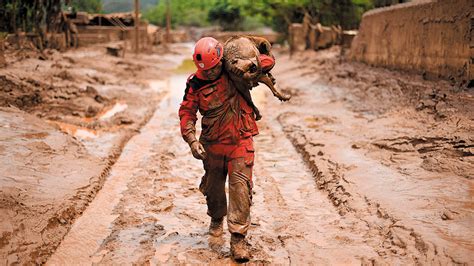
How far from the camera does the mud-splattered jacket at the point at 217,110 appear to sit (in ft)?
13.6

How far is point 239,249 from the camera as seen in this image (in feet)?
13.3

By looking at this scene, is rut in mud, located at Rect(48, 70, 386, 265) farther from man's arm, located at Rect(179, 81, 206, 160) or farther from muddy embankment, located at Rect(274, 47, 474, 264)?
man's arm, located at Rect(179, 81, 206, 160)

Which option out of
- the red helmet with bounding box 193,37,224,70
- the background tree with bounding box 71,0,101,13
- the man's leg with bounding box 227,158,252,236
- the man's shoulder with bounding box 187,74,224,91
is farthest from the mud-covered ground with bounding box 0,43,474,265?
the background tree with bounding box 71,0,101,13

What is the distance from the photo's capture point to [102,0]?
80.5 ft

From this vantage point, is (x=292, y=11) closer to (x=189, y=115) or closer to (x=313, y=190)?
(x=313, y=190)

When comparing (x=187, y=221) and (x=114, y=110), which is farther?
(x=114, y=110)

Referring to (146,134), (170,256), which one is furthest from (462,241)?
(146,134)

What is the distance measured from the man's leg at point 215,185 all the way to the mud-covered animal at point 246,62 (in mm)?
528

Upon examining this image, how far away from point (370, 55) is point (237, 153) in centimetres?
1153

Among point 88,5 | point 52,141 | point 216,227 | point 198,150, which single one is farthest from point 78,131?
point 88,5

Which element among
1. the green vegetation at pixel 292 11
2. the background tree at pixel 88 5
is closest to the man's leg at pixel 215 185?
the green vegetation at pixel 292 11

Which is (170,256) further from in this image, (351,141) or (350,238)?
(351,141)

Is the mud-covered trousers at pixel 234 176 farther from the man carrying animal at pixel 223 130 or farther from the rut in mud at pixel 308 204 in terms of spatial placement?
the rut in mud at pixel 308 204

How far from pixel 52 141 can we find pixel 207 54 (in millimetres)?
3998
